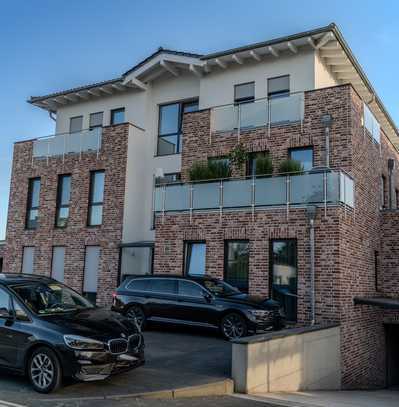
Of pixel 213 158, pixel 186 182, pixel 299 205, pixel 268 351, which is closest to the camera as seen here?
Answer: pixel 268 351

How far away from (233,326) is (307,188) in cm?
445

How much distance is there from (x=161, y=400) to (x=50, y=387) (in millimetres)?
1632

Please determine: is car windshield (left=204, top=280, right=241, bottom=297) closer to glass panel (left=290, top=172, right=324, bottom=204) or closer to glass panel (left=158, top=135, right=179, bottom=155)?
glass panel (left=290, top=172, right=324, bottom=204)

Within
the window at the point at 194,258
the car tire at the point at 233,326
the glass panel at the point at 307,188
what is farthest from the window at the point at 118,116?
the car tire at the point at 233,326

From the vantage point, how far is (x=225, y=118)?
1744cm

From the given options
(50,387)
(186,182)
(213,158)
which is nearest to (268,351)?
(50,387)

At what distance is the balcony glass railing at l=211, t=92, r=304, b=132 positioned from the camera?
1611cm

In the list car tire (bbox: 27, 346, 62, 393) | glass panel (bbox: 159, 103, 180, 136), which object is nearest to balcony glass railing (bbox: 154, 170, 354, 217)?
glass panel (bbox: 159, 103, 180, 136)

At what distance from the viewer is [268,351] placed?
9477 mm

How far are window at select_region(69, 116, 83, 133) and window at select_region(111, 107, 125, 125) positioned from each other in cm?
179

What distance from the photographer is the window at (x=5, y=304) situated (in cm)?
814

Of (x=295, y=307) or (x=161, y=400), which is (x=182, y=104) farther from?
(x=161, y=400)

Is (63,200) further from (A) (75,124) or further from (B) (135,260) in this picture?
(B) (135,260)

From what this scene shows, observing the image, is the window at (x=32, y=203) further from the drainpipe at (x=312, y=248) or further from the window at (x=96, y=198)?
the drainpipe at (x=312, y=248)
